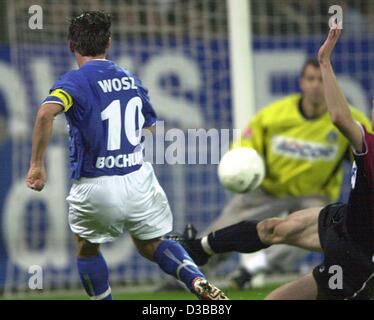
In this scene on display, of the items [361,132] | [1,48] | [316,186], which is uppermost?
[1,48]

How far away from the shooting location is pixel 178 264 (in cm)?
601

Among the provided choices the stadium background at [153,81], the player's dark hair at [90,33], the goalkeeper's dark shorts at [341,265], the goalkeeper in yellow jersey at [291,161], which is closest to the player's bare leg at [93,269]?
the player's dark hair at [90,33]

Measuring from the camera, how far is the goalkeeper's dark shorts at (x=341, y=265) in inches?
234

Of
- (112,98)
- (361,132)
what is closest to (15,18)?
(112,98)

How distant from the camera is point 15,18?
31.6 ft

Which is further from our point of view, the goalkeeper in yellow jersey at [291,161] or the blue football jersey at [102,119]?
the goalkeeper in yellow jersey at [291,161]

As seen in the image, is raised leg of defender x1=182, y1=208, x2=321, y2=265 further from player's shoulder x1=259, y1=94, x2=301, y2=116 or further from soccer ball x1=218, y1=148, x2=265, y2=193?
player's shoulder x1=259, y1=94, x2=301, y2=116

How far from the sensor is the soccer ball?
746 cm

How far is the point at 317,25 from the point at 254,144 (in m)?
1.85

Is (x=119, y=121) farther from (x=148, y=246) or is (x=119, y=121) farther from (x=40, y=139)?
(x=148, y=246)

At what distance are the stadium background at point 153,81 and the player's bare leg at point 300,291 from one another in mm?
3639

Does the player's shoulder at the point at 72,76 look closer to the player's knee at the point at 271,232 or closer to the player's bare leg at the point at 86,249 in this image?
the player's bare leg at the point at 86,249

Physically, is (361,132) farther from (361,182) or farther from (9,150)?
(9,150)

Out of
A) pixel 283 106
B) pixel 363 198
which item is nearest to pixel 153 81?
pixel 283 106
